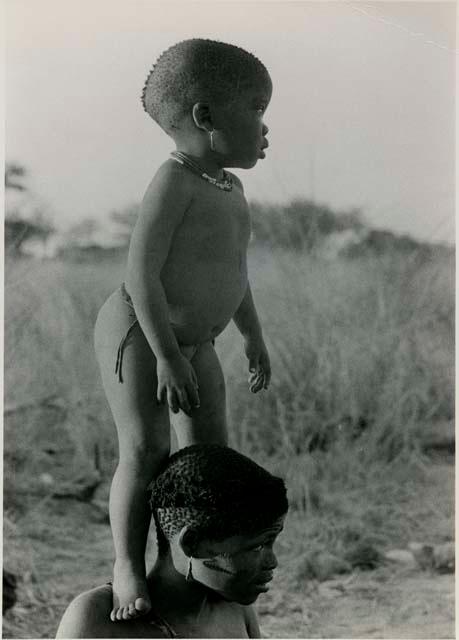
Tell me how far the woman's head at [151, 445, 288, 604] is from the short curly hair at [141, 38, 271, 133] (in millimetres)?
716

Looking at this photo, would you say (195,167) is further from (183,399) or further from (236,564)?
(236,564)

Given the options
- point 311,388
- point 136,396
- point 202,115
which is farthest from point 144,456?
point 202,115

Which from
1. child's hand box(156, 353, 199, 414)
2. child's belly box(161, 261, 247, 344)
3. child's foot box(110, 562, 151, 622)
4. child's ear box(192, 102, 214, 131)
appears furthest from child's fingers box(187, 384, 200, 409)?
child's ear box(192, 102, 214, 131)

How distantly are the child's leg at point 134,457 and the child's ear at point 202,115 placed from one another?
0.42m

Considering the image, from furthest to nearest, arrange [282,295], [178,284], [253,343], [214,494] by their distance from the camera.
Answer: [282,295] → [253,343] → [178,284] → [214,494]

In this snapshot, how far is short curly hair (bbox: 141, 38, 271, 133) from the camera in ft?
7.68

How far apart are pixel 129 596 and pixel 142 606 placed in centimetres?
4

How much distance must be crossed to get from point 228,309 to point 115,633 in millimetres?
710

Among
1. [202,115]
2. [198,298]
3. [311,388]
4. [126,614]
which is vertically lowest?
[126,614]

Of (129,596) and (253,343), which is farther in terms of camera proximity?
(253,343)

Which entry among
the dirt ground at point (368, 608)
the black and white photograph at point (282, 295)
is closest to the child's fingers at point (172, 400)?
the black and white photograph at point (282, 295)

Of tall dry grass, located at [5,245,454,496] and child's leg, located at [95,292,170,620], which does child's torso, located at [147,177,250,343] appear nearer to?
child's leg, located at [95,292,170,620]

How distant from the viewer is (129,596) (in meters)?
2.30

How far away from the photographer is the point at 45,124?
8.55 ft
